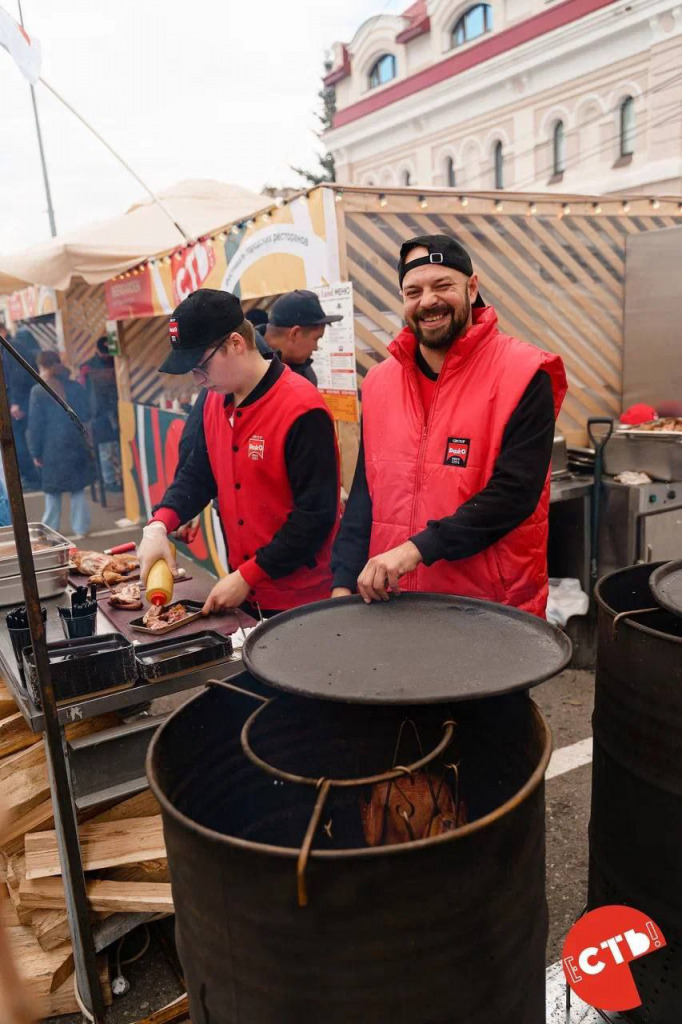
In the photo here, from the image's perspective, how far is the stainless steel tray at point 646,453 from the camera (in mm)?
4742

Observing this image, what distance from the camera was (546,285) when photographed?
19.1ft

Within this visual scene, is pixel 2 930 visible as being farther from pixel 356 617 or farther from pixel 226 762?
pixel 356 617

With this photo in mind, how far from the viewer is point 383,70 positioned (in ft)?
76.1

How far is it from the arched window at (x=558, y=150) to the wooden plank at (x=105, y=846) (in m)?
18.5

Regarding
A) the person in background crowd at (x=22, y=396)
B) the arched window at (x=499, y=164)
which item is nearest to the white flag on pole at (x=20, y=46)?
the person in background crowd at (x=22, y=396)

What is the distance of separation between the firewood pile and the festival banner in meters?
3.13

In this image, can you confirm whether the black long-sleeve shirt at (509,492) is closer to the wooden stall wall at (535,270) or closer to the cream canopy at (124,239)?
the wooden stall wall at (535,270)

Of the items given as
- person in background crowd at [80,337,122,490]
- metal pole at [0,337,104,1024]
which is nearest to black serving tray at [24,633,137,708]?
metal pole at [0,337,104,1024]

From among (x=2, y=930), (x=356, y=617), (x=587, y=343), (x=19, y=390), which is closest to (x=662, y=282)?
(x=587, y=343)

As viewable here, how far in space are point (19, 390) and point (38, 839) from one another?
29.5 feet

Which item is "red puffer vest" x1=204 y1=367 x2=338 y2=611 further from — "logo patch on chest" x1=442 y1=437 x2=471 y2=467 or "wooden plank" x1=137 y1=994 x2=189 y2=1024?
"wooden plank" x1=137 y1=994 x2=189 y2=1024

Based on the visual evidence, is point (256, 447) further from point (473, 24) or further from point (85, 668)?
point (473, 24)

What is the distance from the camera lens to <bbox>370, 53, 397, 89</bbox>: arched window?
74.5 feet

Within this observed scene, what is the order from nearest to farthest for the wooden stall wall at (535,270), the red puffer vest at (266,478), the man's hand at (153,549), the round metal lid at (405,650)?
1. the round metal lid at (405,650)
2. the man's hand at (153,549)
3. the red puffer vest at (266,478)
4. the wooden stall wall at (535,270)
